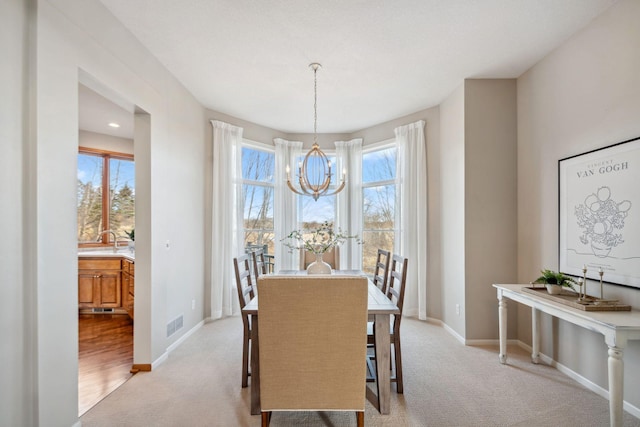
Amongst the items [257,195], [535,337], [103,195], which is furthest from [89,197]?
[535,337]

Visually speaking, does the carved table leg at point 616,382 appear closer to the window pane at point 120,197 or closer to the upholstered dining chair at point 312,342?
the upholstered dining chair at point 312,342

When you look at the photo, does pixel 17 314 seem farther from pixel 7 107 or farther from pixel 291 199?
pixel 291 199

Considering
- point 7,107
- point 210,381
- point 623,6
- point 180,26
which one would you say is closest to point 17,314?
point 7,107

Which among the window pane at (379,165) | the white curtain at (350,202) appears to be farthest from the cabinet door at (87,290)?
the window pane at (379,165)

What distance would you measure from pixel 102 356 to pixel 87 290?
63.6 inches

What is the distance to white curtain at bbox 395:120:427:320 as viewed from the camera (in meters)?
4.43

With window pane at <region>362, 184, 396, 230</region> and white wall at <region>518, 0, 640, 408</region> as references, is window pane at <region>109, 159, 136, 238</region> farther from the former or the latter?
white wall at <region>518, 0, 640, 408</region>

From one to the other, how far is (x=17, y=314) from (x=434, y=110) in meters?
4.55

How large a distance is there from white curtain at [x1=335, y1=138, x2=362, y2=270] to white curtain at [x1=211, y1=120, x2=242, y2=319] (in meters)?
1.64

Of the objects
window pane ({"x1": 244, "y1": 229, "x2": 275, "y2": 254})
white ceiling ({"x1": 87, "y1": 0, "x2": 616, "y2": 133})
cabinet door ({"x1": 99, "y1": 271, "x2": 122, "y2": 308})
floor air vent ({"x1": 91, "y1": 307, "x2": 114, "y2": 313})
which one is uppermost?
white ceiling ({"x1": 87, "y1": 0, "x2": 616, "y2": 133})

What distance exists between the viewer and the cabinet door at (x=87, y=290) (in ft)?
14.5

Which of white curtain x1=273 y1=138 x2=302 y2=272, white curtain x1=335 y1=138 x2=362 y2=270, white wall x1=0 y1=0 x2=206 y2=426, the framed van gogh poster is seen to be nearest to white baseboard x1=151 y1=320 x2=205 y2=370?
white wall x1=0 y1=0 x2=206 y2=426

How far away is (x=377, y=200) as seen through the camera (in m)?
5.20

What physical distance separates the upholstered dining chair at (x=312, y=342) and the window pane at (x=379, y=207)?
11.2 ft
